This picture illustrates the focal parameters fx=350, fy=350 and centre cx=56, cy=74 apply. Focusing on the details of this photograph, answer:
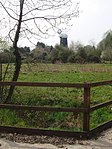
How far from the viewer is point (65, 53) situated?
6675 centimetres

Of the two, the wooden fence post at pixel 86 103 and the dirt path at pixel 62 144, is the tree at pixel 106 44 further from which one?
the dirt path at pixel 62 144

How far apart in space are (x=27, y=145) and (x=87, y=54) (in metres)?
65.9

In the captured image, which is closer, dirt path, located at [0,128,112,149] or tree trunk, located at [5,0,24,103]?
dirt path, located at [0,128,112,149]

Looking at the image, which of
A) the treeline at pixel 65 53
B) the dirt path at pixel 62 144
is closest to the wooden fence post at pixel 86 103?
the dirt path at pixel 62 144

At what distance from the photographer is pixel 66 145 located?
6.93 metres

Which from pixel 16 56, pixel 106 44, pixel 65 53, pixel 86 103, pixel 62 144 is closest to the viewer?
pixel 62 144

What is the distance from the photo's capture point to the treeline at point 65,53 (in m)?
12.5

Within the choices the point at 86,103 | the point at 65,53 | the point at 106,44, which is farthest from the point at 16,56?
the point at 106,44

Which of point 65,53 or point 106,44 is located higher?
point 106,44

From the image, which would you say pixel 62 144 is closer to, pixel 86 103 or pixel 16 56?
pixel 86 103

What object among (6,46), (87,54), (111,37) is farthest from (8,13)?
(111,37)

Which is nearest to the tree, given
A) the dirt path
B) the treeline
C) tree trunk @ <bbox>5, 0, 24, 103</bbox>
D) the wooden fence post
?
the treeline

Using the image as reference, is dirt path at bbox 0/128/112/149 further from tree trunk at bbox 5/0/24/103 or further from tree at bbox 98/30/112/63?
tree at bbox 98/30/112/63

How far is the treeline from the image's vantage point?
1245 cm
